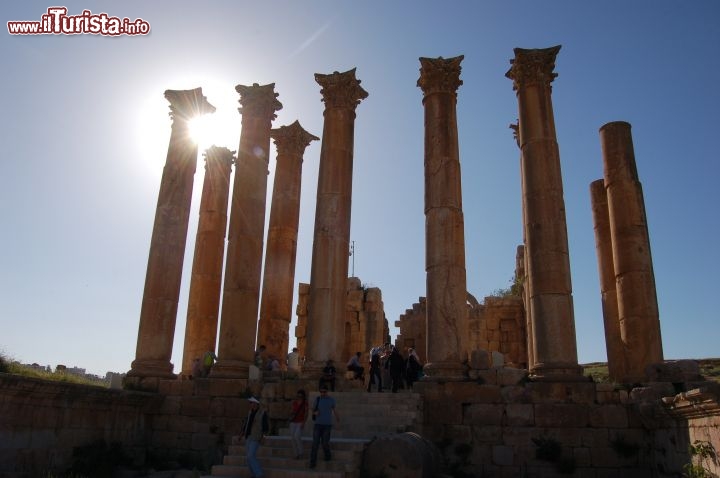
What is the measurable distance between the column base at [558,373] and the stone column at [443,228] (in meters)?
2.11

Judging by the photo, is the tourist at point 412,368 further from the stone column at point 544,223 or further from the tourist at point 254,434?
the tourist at point 254,434

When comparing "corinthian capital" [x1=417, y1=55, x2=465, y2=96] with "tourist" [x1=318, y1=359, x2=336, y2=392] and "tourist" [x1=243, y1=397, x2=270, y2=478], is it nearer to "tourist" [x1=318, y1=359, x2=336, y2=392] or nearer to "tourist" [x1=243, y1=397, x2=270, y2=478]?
"tourist" [x1=318, y1=359, x2=336, y2=392]

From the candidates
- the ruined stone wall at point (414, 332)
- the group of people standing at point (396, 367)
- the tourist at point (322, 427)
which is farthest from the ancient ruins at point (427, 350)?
the ruined stone wall at point (414, 332)

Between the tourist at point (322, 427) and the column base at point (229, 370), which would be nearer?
the tourist at point (322, 427)

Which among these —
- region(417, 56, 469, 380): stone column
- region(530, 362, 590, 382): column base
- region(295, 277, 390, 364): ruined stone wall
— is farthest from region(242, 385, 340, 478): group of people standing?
region(295, 277, 390, 364): ruined stone wall

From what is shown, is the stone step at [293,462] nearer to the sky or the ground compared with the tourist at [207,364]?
nearer to the ground

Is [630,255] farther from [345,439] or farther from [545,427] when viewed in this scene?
[345,439]

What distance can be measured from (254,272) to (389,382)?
6236 millimetres

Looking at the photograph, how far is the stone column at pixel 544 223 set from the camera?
16812mm

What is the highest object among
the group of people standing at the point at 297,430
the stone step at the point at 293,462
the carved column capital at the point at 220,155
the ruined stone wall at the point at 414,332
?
the carved column capital at the point at 220,155

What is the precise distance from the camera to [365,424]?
15.5 meters

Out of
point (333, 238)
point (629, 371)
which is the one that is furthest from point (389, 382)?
point (629, 371)

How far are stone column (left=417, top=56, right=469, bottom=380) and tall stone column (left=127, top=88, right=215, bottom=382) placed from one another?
8.65 metres

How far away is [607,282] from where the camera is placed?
69.2 feet
